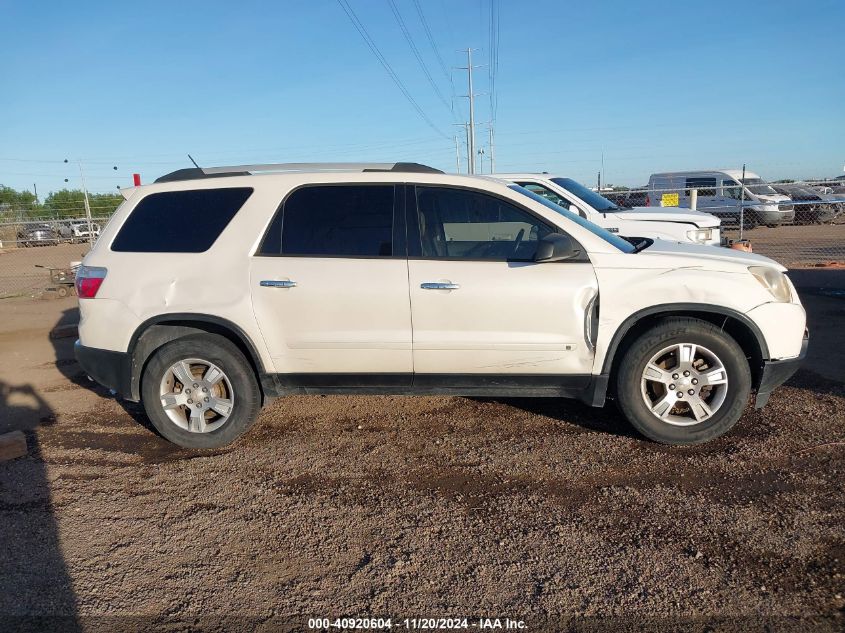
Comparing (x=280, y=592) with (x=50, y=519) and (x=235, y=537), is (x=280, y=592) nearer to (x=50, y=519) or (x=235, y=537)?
(x=235, y=537)

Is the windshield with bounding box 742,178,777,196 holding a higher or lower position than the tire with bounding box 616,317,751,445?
higher

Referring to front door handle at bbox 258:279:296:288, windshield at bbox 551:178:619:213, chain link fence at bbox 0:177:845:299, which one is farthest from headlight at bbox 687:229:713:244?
front door handle at bbox 258:279:296:288

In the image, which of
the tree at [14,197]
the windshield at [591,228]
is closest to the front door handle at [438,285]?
the windshield at [591,228]

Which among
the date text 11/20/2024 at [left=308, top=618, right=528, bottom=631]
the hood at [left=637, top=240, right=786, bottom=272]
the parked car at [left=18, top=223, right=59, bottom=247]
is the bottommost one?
the date text 11/20/2024 at [left=308, top=618, right=528, bottom=631]

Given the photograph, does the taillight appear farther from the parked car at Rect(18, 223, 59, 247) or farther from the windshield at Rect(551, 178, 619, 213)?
the parked car at Rect(18, 223, 59, 247)

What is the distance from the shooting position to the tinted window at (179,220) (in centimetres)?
462

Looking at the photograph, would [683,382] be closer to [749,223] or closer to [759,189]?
[749,223]

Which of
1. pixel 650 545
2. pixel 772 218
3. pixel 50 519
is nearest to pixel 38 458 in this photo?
pixel 50 519

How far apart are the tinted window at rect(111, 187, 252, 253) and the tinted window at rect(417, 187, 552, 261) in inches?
52.9

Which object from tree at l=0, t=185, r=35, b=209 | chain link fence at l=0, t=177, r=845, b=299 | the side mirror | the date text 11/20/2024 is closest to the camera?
the date text 11/20/2024

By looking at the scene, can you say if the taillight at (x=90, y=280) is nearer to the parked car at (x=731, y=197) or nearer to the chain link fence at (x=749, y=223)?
the chain link fence at (x=749, y=223)

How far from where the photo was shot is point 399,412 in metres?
5.33

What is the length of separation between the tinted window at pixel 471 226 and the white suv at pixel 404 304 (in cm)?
1

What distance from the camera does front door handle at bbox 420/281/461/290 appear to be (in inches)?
170
